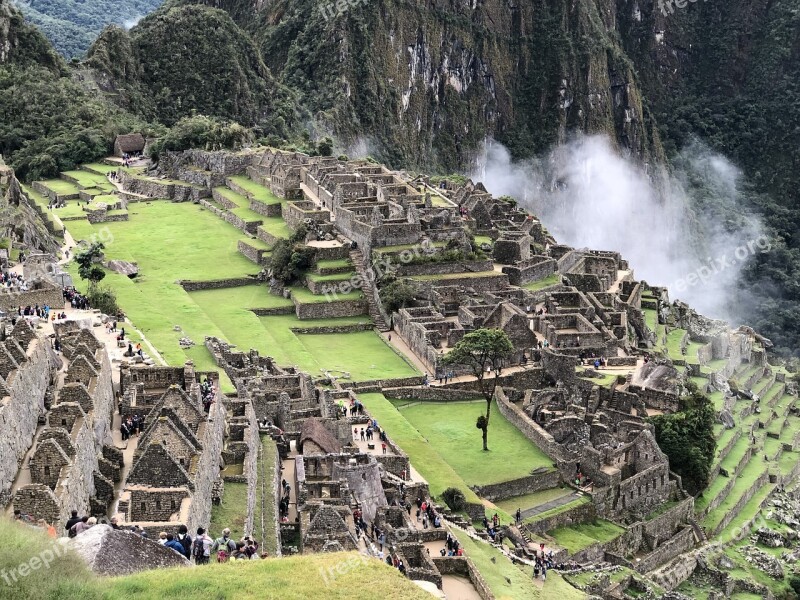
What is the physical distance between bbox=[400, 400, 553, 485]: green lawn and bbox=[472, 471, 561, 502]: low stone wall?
253 mm

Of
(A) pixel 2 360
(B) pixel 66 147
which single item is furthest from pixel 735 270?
(A) pixel 2 360

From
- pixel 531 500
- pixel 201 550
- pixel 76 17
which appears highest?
pixel 201 550

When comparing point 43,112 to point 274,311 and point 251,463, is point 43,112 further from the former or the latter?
point 251,463

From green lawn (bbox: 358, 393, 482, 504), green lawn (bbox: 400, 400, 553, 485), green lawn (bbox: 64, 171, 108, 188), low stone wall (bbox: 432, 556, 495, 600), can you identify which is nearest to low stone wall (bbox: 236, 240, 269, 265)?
green lawn (bbox: 64, 171, 108, 188)

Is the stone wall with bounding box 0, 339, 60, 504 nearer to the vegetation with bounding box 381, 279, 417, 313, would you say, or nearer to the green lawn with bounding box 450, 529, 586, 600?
the green lawn with bounding box 450, 529, 586, 600

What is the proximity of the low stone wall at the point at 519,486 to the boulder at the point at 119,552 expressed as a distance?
21.4 m

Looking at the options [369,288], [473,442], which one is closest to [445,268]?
[369,288]

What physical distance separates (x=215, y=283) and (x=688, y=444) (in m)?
24.8

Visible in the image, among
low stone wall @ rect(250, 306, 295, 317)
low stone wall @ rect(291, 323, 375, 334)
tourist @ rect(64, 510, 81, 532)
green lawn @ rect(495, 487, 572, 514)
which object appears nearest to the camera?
tourist @ rect(64, 510, 81, 532)

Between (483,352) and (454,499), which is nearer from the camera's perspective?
(454,499)

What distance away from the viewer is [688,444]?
149 feet

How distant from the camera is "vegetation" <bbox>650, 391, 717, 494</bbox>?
148 feet

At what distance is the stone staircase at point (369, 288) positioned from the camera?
2192 inches

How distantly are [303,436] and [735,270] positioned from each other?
10784 centimetres
